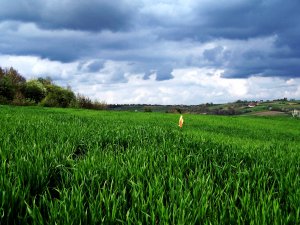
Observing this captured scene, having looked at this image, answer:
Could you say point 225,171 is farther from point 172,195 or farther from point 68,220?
point 68,220

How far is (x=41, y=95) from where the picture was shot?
56625 millimetres

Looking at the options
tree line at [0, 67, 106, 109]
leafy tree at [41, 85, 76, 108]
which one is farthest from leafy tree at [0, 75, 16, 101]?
leafy tree at [41, 85, 76, 108]

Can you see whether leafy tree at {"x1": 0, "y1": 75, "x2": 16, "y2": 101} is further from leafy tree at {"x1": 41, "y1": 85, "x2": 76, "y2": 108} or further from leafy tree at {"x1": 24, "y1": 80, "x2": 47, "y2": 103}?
leafy tree at {"x1": 41, "y1": 85, "x2": 76, "y2": 108}

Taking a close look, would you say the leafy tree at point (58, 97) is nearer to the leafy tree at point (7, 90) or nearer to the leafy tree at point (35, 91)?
the leafy tree at point (35, 91)

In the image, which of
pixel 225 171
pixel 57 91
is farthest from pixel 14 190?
pixel 57 91

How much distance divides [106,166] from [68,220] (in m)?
1.48

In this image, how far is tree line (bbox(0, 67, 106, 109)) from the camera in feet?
162

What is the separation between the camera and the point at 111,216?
2213mm

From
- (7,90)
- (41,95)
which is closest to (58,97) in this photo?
(41,95)

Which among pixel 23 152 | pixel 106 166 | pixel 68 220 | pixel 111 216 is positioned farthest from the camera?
pixel 23 152

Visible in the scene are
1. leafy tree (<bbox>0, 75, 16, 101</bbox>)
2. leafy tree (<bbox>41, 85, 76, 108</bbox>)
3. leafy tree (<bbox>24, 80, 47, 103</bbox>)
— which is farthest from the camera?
leafy tree (<bbox>24, 80, 47, 103</bbox>)

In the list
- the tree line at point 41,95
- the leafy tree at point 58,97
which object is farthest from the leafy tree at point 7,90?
the leafy tree at point 58,97

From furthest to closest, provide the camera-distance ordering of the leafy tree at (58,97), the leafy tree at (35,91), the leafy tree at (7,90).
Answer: the leafy tree at (35,91), the leafy tree at (58,97), the leafy tree at (7,90)

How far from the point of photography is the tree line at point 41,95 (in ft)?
162
